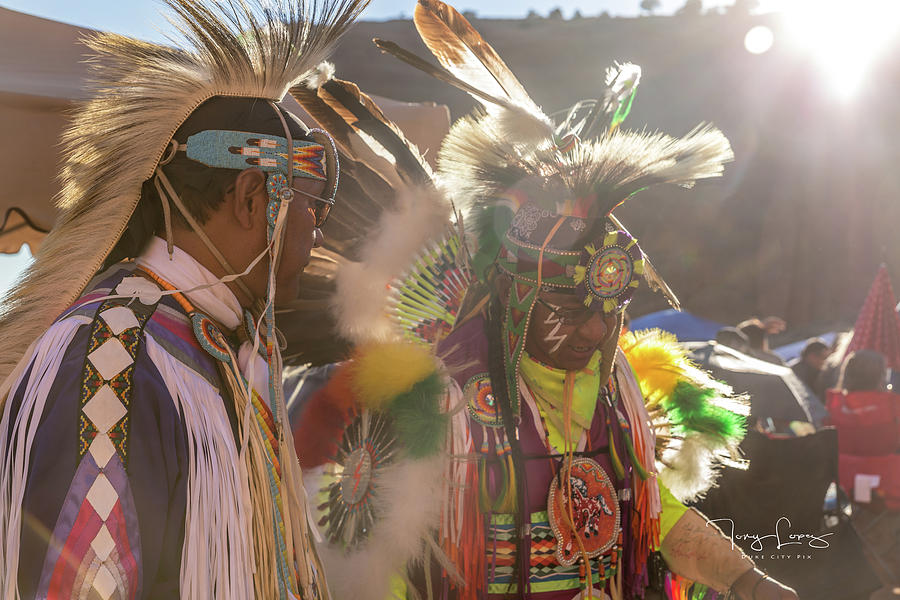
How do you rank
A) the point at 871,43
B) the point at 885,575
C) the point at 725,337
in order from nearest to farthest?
the point at 885,575
the point at 725,337
the point at 871,43

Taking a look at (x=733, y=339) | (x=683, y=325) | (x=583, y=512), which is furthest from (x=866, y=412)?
(x=683, y=325)

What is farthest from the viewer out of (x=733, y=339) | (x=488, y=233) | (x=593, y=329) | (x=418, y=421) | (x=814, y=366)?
(x=814, y=366)

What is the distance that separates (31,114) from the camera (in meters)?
3.12

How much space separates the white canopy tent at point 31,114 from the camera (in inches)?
120

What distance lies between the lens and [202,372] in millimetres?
1317

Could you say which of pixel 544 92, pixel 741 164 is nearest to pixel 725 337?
pixel 741 164

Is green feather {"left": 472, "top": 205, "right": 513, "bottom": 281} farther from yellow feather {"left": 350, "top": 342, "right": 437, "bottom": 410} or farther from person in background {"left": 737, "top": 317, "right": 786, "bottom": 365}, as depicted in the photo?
person in background {"left": 737, "top": 317, "right": 786, "bottom": 365}

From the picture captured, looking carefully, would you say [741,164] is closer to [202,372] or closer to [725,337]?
[725,337]

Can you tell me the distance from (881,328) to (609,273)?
23.9 feet

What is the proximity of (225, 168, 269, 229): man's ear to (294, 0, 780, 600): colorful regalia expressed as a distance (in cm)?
78

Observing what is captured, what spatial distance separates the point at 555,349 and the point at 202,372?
1.15 meters

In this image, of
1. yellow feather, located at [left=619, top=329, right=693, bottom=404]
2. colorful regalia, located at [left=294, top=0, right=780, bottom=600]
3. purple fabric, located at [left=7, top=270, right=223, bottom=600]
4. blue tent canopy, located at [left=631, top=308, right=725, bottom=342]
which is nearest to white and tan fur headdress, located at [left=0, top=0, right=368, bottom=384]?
purple fabric, located at [left=7, top=270, right=223, bottom=600]

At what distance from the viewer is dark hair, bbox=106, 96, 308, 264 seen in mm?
1358

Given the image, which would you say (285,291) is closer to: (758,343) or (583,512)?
(583,512)
